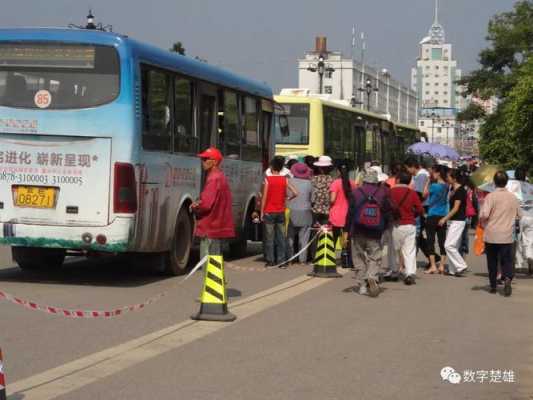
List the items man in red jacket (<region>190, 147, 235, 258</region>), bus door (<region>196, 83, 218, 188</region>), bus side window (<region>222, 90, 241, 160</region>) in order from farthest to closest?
1. bus side window (<region>222, 90, 241, 160</region>)
2. bus door (<region>196, 83, 218, 188</region>)
3. man in red jacket (<region>190, 147, 235, 258</region>)

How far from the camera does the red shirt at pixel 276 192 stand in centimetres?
1741

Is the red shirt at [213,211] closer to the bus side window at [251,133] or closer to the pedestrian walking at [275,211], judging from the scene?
the pedestrian walking at [275,211]

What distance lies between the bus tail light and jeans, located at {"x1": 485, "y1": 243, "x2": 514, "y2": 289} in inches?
196

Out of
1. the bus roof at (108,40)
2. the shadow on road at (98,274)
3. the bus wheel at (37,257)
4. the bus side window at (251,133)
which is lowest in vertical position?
the shadow on road at (98,274)

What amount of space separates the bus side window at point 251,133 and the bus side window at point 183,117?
3167 millimetres

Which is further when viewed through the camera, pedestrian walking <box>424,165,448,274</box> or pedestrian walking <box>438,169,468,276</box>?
pedestrian walking <box>424,165,448,274</box>

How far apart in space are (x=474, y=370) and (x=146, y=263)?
7688 mm

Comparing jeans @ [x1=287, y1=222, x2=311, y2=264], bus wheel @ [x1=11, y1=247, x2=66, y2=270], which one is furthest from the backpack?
bus wheel @ [x1=11, y1=247, x2=66, y2=270]

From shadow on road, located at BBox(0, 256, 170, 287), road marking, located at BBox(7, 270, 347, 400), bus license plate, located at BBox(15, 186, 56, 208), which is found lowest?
shadow on road, located at BBox(0, 256, 170, 287)

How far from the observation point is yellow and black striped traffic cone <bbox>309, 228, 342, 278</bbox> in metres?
16.1

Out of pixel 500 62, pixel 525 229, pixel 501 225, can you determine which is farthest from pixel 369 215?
pixel 500 62

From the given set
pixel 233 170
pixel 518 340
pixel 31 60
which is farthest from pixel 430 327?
pixel 233 170

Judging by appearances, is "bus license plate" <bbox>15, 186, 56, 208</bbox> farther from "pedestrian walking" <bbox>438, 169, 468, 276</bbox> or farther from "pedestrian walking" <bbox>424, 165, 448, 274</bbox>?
"pedestrian walking" <bbox>424, 165, 448, 274</bbox>

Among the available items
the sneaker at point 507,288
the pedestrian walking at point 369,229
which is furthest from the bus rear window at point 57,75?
the sneaker at point 507,288
